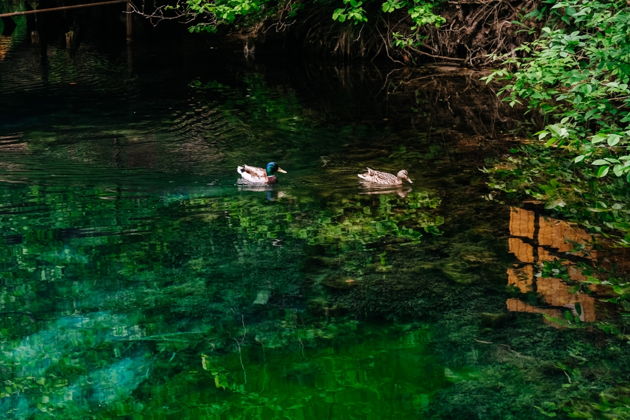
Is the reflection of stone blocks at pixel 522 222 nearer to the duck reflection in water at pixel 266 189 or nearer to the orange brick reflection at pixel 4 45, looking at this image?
the duck reflection in water at pixel 266 189

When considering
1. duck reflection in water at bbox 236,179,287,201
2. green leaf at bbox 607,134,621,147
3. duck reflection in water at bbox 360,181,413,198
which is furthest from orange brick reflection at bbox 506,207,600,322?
duck reflection in water at bbox 236,179,287,201

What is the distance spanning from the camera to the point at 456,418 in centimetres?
589

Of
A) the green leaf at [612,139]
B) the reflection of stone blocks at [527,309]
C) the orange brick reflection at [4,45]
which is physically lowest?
the reflection of stone blocks at [527,309]

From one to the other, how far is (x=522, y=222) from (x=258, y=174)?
10.9ft

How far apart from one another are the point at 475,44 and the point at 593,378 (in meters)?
13.8

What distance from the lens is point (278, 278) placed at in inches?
323

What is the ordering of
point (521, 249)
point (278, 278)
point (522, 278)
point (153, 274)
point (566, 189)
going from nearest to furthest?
point (522, 278)
point (278, 278)
point (153, 274)
point (521, 249)
point (566, 189)

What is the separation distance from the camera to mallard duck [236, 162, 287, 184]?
1091 centimetres

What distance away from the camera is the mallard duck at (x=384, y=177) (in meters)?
10.9

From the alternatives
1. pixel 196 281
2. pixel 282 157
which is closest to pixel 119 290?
pixel 196 281

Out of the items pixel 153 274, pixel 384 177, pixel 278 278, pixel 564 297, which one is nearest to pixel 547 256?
pixel 564 297

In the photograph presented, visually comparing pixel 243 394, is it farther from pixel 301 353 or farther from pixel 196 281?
pixel 196 281

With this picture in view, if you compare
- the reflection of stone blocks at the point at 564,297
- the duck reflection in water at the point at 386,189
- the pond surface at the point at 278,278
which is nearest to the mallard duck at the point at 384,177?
the duck reflection in water at the point at 386,189

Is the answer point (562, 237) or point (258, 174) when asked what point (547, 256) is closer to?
point (562, 237)
